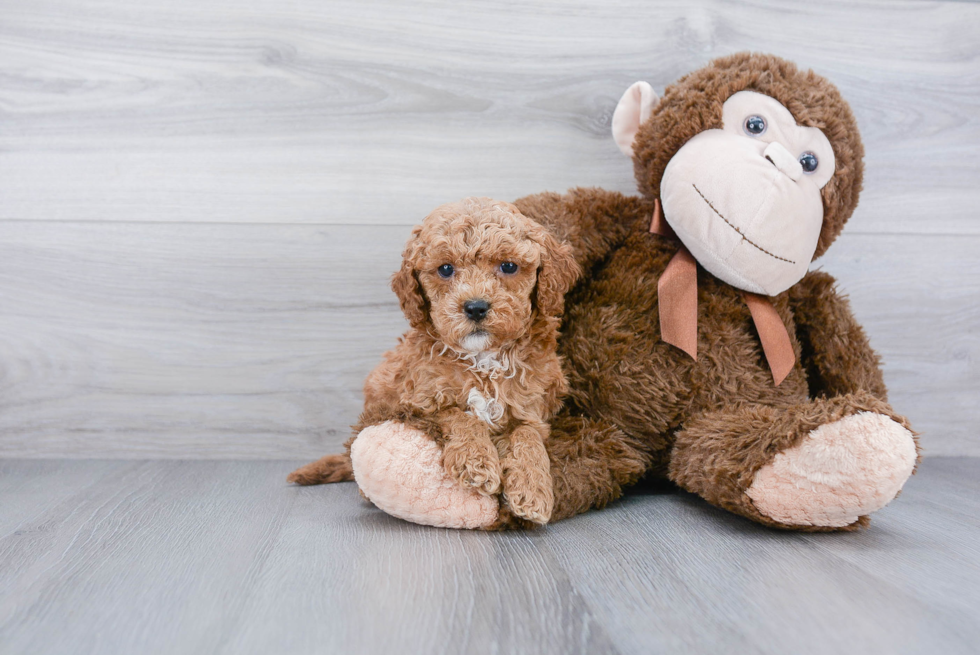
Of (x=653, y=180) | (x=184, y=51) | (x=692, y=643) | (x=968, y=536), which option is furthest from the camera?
(x=184, y=51)

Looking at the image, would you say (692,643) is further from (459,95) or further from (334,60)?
(334,60)

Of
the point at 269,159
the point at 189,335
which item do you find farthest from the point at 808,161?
the point at 189,335

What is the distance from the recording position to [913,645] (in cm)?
56

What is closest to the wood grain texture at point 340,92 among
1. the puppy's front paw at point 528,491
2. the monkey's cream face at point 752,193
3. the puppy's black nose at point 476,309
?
the monkey's cream face at point 752,193

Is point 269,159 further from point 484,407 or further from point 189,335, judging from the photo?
point 484,407

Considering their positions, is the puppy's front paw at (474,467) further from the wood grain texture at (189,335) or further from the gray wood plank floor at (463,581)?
the wood grain texture at (189,335)

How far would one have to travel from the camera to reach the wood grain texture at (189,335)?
1.17 meters

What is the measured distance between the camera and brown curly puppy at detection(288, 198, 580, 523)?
789 mm

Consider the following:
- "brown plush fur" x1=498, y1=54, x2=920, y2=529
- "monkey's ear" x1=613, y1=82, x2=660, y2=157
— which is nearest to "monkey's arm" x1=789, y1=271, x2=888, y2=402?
"brown plush fur" x1=498, y1=54, x2=920, y2=529

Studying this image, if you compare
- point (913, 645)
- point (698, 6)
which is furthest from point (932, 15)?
point (913, 645)

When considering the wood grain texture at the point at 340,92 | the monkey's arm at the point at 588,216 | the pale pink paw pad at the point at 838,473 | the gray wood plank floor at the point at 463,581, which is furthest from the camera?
the wood grain texture at the point at 340,92

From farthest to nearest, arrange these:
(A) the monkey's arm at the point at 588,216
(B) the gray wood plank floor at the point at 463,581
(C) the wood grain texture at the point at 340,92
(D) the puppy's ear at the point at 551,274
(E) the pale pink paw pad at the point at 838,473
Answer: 1. (C) the wood grain texture at the point at 340,92
2. (A) the monkey's arm at the point at 588,216
3. (D) the puppy's ear at the point at 551,274
4. (E) the pale pink paw pad at the point at 838,473
5. (B) the gray wood plank floor at the point at 463,581

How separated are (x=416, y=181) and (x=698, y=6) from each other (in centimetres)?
58

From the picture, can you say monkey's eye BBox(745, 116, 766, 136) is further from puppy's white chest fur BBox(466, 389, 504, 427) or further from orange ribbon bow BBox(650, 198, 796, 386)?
puppy's white chest fur BBox(466, 389, 504, 427)
